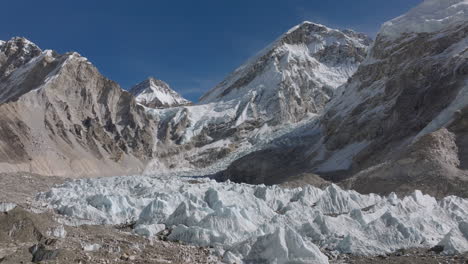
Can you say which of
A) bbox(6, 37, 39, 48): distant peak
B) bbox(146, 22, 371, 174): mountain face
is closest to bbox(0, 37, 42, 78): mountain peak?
bbox(6, 37, 39, 48): distant peak

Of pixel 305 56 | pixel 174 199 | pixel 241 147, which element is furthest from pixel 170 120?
pixel 174 199

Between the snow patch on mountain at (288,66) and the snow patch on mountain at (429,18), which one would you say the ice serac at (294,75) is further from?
the snow patch on mountain at (429,18)

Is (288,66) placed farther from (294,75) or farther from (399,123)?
(399,123)

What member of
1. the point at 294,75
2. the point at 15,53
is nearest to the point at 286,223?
the point at 294,75

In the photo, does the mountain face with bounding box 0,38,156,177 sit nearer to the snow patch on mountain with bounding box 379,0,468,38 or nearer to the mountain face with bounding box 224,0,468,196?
the mountain face with bounding box 224,0,468,196

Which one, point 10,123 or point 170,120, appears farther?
point 170,120

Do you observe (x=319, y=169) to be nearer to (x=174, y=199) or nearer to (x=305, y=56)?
(x=174, y=199)
